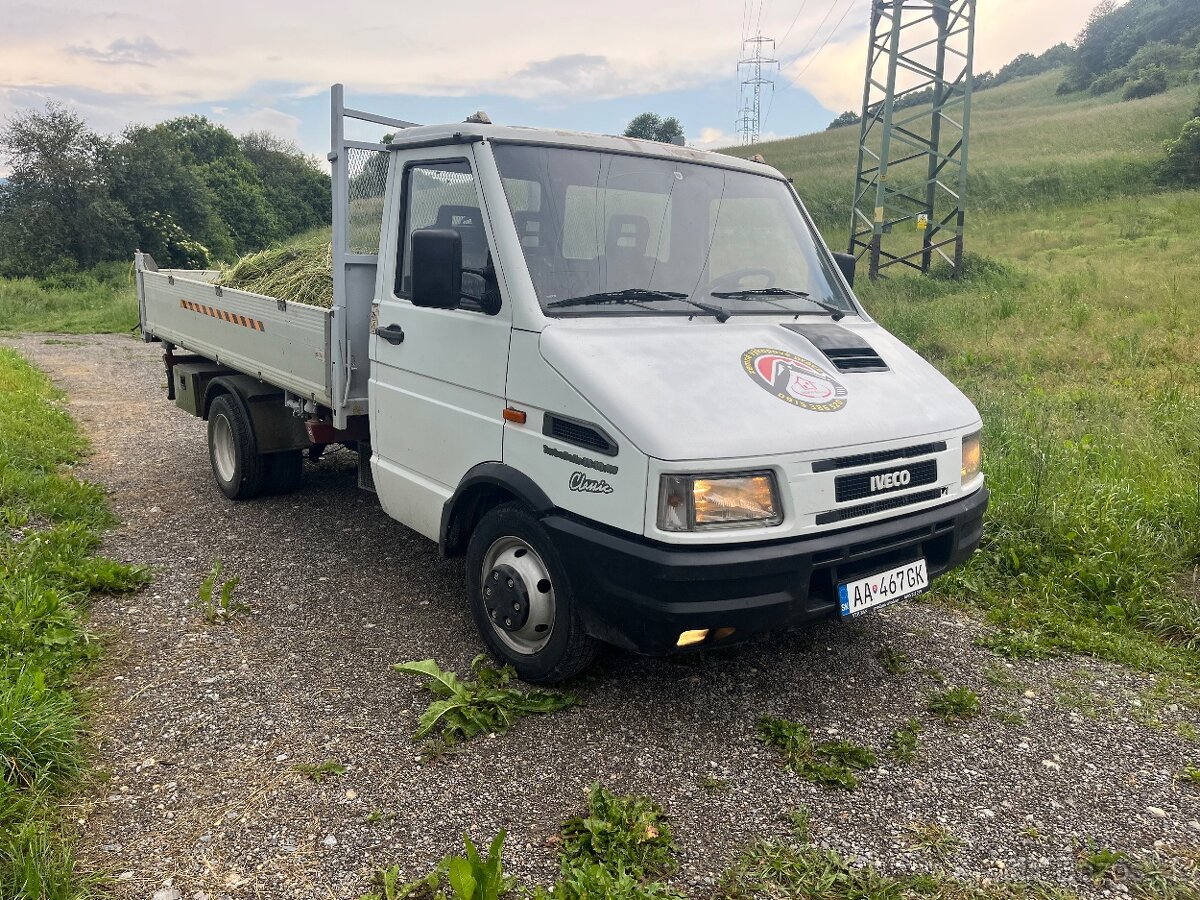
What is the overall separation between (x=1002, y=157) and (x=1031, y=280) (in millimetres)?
25324

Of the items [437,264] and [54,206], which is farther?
[54,206]

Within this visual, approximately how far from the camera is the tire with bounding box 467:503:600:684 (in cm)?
354

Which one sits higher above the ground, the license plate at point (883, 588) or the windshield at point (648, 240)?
the windshield at point (648, 240)

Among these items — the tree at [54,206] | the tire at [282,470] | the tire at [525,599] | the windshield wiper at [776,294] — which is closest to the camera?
the tire at [525,599]

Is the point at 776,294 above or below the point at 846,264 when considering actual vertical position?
below

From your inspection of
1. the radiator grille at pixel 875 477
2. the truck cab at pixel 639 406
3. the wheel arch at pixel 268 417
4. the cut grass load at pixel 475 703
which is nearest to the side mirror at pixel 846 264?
the truck cab at pixel 639 406

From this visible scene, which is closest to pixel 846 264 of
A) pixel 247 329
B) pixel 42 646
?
pixel 247 329

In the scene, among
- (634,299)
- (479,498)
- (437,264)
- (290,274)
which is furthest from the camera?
(290,274)

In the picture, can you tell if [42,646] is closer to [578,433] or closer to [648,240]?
[578,433]

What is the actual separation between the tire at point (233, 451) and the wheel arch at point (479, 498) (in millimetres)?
2644

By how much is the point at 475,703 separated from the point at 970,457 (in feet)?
7.93

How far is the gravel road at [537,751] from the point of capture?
2.87 metres

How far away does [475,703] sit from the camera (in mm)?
3652

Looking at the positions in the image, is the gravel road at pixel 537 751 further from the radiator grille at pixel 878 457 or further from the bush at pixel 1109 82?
the bush at pixel 1109 82
